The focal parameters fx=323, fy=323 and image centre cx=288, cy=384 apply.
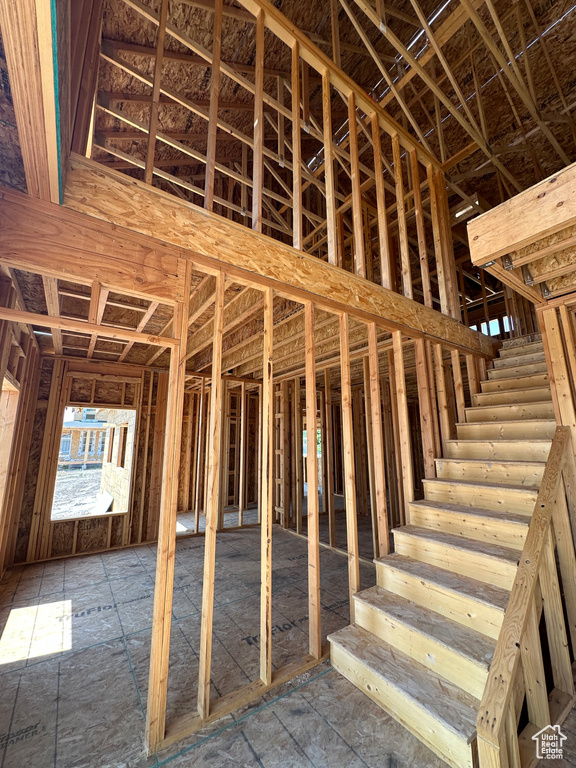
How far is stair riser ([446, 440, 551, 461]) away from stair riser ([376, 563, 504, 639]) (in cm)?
175

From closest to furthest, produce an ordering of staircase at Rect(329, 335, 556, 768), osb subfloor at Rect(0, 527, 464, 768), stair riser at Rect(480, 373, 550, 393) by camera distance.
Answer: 1. osb subfloor at Rect(0, 527, 464, 768)
2. staircase at Rect(329, 335, 556, 768)
3. stair riser at Rect(480, 373, 550, 393)

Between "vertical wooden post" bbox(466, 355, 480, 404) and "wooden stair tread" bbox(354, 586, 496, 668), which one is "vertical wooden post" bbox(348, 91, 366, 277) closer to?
"vertical wooden post" bbox(466, 355, 480, 404)

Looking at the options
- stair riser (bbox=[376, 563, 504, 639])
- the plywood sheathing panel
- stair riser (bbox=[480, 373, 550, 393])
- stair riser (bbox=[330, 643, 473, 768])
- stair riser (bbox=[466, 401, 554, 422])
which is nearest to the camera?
the plywood sheathing panel

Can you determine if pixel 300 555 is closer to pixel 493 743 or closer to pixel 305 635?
pixel 305 635

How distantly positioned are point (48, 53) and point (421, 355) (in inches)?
157

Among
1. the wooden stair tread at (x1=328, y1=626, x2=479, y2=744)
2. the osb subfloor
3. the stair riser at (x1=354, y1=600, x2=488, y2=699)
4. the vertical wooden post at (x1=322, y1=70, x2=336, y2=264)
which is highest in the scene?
the vertical wooden post at (x1=322, y1=70, x2=336, y2=264)

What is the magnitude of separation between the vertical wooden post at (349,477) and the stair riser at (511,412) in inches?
90.7

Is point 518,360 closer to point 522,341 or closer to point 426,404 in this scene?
point 522,341

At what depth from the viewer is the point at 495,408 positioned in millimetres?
4227

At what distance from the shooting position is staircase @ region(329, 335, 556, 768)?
79.9 inches

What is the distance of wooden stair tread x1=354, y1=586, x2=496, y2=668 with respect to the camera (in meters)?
2.13

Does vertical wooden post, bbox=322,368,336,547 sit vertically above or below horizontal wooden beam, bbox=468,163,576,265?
below

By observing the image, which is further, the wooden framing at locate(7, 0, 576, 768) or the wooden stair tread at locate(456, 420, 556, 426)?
the wooden stair tread at locate(456, 420, 556, 426)

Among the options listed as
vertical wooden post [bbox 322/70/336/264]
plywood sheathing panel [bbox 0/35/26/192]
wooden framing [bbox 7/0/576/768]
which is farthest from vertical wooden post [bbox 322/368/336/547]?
plywood sheathing panel [bbox 0/35/26/192]
